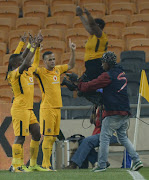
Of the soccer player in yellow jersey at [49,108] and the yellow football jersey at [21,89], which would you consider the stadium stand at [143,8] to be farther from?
the yellow football jersey at [21,89]

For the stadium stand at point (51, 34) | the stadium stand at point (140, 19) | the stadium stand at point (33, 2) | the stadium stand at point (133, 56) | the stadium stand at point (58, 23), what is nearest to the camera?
the stadium stand at point (133, 56)

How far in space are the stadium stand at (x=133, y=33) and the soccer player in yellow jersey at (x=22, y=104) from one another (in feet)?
20.9

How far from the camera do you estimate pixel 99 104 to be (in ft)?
26.1

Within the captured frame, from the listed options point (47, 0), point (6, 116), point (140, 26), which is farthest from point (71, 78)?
point (47, 0)

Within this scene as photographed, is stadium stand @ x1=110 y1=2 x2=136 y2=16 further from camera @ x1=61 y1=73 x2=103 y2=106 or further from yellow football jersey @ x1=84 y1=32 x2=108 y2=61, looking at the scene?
camera @ x1=61 y1=73 x2=103 y2=106

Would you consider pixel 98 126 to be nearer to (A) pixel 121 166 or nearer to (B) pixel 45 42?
(A) pixel 121 166

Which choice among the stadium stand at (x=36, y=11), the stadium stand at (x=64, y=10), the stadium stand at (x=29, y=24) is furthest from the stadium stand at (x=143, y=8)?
the stadium stand at (x=29, y=24)

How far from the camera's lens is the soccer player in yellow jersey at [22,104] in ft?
26.1

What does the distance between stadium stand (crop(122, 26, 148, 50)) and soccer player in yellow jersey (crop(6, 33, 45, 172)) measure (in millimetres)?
6369

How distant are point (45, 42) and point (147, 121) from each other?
4.92 meters

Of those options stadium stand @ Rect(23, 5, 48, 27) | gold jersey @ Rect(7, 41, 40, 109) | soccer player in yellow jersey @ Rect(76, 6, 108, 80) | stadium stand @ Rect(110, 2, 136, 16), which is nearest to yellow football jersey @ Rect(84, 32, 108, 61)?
soccer player in yellow jersey @ Rect(76, 6, 108, 80)

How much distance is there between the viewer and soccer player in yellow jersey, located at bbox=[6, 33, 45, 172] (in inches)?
313

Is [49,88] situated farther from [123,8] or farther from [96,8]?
[123,8]

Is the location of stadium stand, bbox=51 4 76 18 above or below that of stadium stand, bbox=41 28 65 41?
above
